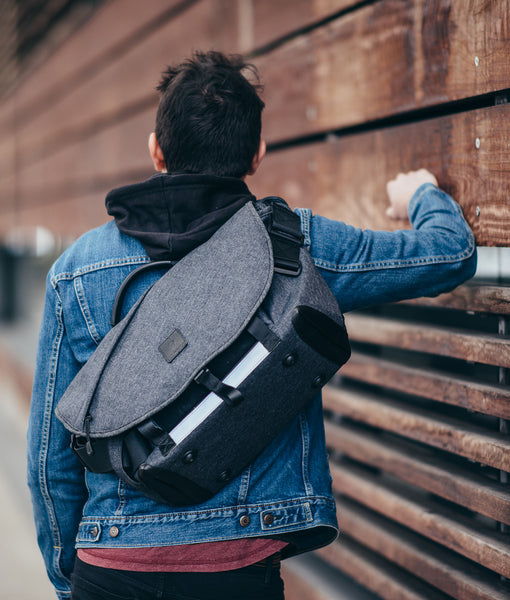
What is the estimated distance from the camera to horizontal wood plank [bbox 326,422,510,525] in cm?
168

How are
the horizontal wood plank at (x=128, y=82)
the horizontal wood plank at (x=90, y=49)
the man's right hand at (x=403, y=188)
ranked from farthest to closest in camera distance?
the horizontal wood plank at (x=90, y=49), the horizontal wood plank at (x=128, y=82), the man's right hand at (x=403, y=188)

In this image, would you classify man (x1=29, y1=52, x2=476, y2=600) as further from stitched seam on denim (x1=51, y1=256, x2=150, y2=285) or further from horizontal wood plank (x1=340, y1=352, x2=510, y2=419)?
horizontal wood plank (x1=340, y1=352, x2=510, y2=419)

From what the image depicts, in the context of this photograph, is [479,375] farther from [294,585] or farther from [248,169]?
[294,585]

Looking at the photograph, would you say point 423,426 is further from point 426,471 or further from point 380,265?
point 380,265

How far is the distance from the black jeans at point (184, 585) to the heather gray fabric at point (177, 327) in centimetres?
33

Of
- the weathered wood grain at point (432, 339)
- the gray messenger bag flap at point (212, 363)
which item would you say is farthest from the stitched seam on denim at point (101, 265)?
the weathered wood grain at point (432, 339)

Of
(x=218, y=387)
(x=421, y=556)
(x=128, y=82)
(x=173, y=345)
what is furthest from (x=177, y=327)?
(x=128, y=82)

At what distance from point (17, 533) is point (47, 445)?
3.33 metres

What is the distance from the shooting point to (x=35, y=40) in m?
7.38

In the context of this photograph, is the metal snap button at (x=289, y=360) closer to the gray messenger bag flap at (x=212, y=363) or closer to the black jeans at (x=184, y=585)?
the gray messenger bag flap at (x=212, y=363)

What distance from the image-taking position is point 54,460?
1.49 metres

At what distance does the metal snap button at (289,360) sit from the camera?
1.17 m

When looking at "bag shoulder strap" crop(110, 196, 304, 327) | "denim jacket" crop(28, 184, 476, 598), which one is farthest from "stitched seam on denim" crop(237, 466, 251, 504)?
"bag shoulder strap" crop(110, 196, 304, 327)

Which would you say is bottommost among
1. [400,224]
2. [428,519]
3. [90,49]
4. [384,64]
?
[428,519]
